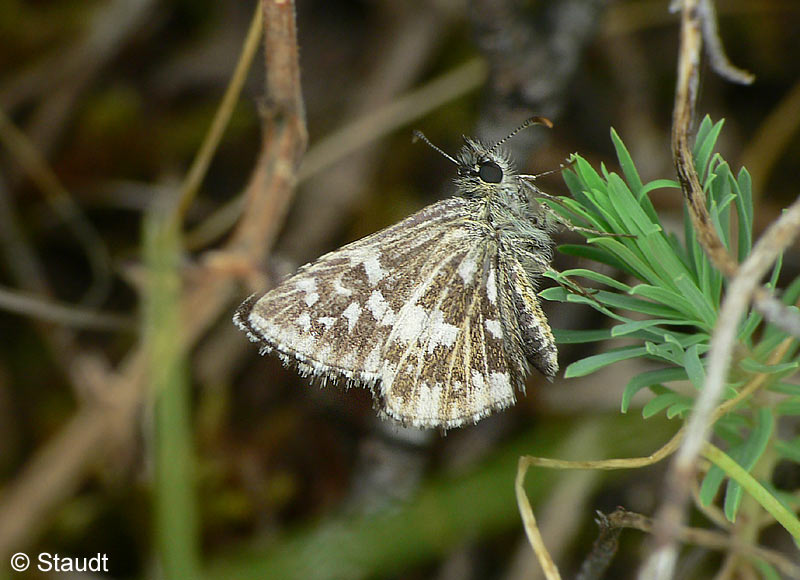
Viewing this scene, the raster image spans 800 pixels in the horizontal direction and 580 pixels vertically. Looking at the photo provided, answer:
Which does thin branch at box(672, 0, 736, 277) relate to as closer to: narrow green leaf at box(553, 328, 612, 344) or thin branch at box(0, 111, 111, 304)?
→ narrow green leaf at box(553, 328, 612, 344)

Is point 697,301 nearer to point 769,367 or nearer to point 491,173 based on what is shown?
point 769,367

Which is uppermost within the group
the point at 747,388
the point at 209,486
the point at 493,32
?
the point at 493,32

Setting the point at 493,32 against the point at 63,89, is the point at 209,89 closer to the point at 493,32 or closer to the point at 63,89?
the point at 63,89

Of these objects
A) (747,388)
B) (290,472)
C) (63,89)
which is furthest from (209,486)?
(747,388)

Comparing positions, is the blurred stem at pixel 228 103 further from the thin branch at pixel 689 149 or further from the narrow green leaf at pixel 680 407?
the narrow green leaf at pixel 680 407

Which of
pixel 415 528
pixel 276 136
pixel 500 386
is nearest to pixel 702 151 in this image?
pixel 500 386

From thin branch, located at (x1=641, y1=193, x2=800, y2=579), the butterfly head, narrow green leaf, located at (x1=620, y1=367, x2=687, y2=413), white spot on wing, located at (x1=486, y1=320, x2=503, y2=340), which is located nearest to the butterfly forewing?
white spot on wing, located at (x1=486, y1=320, x2=503, y2=340)

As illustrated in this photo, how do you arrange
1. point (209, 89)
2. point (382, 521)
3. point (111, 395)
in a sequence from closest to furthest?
point (382, 521)
point (111, 395)
point (209, 89)
